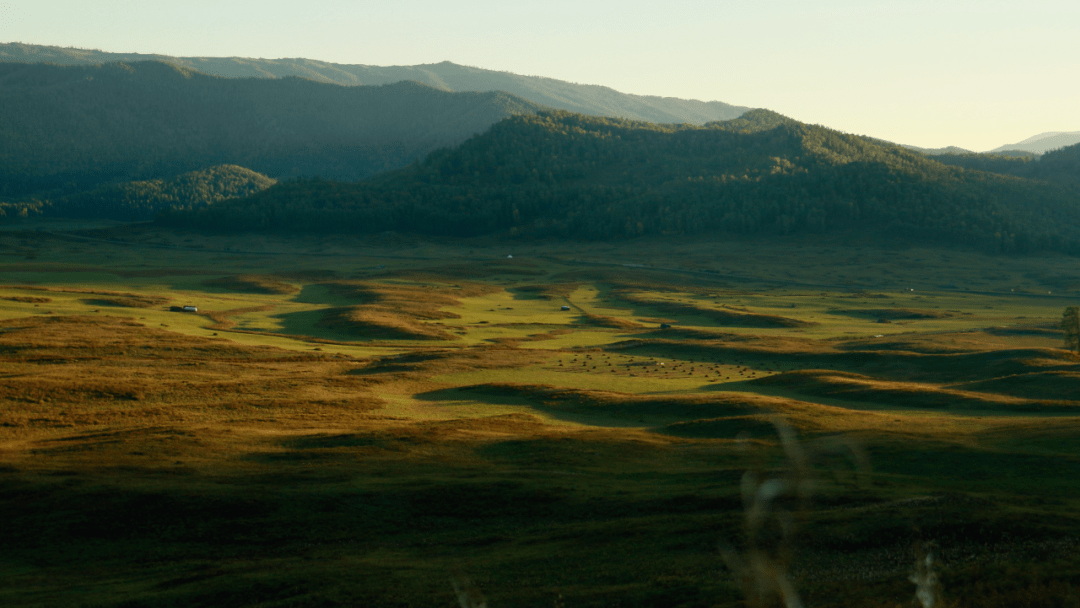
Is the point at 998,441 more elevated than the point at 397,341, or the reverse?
the point at 998,441

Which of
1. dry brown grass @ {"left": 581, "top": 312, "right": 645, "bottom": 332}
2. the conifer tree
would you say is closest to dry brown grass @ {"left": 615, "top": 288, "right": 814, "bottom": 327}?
dry brown grass @ {"left": 581, "top": 312, "right": 645, "bottom": 332}

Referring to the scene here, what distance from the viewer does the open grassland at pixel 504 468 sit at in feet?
103

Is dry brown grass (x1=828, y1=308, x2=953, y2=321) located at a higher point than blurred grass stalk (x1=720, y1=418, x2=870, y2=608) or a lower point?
lower

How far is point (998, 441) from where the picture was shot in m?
58.2

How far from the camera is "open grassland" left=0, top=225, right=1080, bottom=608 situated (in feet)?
103

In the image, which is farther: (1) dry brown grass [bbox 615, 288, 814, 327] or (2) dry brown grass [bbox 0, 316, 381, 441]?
(1) dry brown grass [bbox 615, 288, 814, 327]

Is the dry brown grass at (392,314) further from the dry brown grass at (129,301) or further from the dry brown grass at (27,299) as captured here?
the dry brown grass at (27,299)

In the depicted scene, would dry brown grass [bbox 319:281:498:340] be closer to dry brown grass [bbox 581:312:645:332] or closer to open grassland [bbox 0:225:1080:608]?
open grassland [bbox 0:225:1080:608]

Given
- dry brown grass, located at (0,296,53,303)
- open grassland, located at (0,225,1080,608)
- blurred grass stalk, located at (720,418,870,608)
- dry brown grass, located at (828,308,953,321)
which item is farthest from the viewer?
dry brown grass, located at (828,308,953,321)

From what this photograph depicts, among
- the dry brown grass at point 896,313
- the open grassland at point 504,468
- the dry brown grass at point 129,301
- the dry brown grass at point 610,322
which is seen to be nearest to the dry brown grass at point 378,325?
the open grassland at point 504,468

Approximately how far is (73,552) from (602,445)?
33.1 metres

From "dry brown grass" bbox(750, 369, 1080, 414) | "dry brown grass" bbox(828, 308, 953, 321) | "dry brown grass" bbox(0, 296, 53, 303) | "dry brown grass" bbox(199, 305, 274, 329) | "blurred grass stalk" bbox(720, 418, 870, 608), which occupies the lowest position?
"dry brown grass" bbox(199, 305, 274, 329)

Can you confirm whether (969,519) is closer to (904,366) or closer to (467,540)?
(467,540)

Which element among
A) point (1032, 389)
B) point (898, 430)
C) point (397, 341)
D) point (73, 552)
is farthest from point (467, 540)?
point (397, 341)
